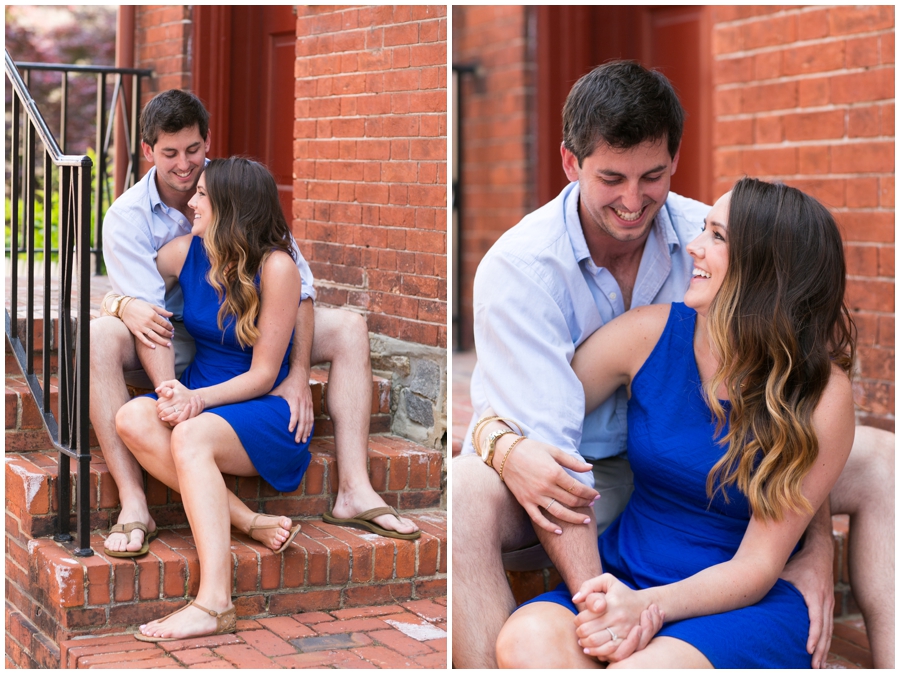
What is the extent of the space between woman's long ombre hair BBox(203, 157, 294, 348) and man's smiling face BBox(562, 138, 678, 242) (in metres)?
1.19

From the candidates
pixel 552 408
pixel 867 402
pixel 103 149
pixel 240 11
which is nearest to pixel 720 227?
pixel 552 408

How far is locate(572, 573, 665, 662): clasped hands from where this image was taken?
85.0 inches

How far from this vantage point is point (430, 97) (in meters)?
3.74

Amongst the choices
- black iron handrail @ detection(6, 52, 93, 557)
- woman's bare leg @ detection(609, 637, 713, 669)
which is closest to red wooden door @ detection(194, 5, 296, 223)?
black iron handrail @ detection(6, 52, 93, 557)

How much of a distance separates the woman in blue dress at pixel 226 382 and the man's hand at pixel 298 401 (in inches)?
1.1

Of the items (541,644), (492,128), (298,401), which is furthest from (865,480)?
(492,128)

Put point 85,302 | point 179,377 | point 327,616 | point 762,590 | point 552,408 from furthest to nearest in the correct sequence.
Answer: point 179,377 < point 327,616 < point 85,302 < point 552,408 < point 762,590

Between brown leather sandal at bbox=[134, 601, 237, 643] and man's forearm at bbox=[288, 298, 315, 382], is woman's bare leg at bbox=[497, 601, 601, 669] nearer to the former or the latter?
brown leather sandal at bbox=[134, 601, 237, 643]

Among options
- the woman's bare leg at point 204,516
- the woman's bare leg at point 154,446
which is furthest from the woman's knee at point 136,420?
the woman's bare leg at point 204,516

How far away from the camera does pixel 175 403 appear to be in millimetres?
3178

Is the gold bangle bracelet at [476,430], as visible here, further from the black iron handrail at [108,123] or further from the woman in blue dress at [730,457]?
the black iron handrail at [108,123]

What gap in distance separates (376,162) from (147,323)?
3.90ft

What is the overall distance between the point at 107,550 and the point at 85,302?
76 centimetres

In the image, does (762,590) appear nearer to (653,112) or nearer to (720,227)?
(720,227)
